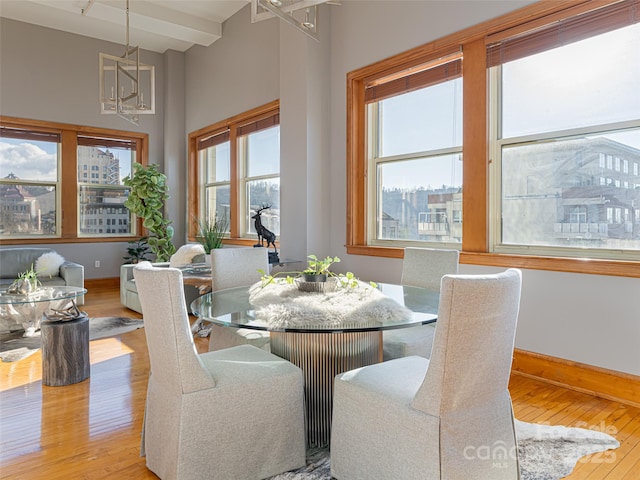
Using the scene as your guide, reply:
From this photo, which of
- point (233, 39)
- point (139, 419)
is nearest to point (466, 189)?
point (139, 419)

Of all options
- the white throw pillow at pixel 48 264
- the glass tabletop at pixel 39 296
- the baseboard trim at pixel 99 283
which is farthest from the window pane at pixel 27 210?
the glass tabletop at pixel 39 296

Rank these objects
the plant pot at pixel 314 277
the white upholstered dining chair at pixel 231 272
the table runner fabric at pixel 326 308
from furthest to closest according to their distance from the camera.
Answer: the white upholstered dining chair at pixel 231 272 < the plant pot at pixel 314 277 < the table runner fabric at pixel 326 308

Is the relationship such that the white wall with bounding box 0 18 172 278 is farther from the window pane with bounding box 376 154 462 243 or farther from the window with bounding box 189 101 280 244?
the window pane with bounding box 376 154 462 243

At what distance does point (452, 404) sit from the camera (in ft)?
4.85

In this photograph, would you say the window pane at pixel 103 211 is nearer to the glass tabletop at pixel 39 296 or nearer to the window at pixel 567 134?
the glass tabletop at pixel 39 296

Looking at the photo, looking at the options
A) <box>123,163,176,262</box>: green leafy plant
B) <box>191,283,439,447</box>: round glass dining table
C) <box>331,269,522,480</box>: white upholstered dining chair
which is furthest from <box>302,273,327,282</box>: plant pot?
<box>123,163,176,262</box>: green leafy plant

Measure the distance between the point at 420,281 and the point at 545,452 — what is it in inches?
49.4

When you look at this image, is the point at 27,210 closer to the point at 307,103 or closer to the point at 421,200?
the point at 307,103

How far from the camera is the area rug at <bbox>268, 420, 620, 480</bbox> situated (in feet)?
6.17

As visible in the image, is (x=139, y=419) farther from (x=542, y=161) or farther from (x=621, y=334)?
(x=542, y=161)

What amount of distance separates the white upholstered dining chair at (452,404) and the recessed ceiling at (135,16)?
17.7ft

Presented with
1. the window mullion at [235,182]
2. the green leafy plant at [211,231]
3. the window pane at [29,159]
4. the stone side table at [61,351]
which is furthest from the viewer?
the window pane at [29,159]

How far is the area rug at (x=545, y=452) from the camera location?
6.17 ft

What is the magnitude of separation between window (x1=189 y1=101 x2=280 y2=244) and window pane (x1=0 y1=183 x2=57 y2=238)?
2.02m
